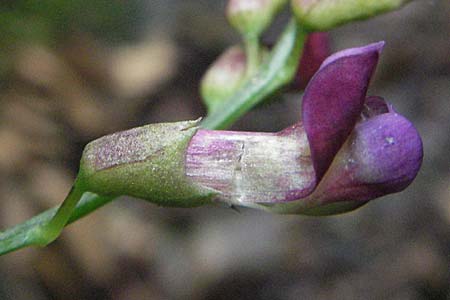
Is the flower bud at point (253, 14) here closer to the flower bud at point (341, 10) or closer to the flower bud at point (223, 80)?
the flower bud at point (223, 80)

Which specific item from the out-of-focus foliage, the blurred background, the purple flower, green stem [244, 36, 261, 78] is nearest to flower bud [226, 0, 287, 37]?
green stem [244, 36, 261, 78]

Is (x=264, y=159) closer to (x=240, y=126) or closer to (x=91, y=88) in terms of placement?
(x=240, y=126)

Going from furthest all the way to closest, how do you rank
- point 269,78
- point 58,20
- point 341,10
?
point 58,20 → point 269,78 → point 341,10

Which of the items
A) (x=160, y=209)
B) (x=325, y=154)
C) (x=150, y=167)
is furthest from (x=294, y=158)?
(x=160, y=209)

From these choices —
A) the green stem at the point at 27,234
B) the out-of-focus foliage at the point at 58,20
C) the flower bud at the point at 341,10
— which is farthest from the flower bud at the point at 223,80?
the out-of-focus foliage at the point at 58,20

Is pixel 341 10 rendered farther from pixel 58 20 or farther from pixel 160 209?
pixel 58 20

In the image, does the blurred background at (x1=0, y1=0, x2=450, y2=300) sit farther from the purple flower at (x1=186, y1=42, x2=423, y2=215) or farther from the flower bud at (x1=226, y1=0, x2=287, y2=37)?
the purple flower at (x1=186, y1=42, x2=423, y2=215)

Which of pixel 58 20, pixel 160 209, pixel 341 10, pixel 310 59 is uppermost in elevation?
pixel 341 10
